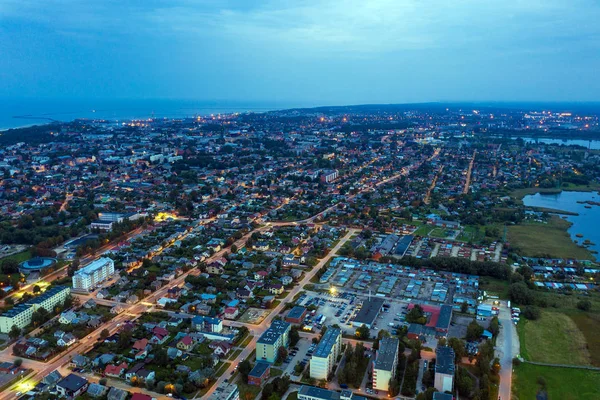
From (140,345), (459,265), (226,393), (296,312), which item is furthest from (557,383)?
(140,345)

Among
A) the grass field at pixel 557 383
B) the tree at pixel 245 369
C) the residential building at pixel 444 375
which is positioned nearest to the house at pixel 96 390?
the tree at pixel 245 369

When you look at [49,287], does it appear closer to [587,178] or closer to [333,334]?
[333,334]

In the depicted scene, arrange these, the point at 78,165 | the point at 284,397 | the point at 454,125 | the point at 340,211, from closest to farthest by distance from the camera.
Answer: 1. the point at 284,397
2. the point at 340,211
3. the point at 78,165
4. the point at 454,125

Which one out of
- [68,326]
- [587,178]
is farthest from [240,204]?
[587,178]

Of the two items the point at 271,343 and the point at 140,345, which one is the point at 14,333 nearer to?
the point at 140,345

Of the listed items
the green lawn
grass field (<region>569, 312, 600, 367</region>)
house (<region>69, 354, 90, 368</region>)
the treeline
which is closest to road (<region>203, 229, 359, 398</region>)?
the treeline

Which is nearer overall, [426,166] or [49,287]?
[49,287]

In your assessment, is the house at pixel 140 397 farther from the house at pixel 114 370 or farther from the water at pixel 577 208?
the water at pixel 577 208
